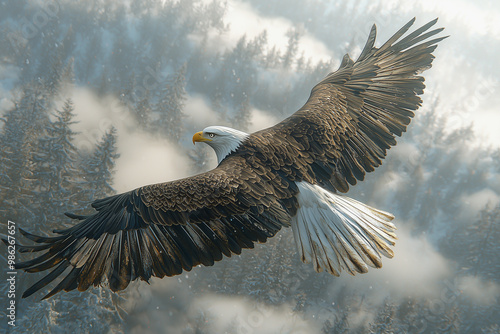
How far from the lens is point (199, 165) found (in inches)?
1956

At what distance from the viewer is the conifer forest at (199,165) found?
26281 millimetres

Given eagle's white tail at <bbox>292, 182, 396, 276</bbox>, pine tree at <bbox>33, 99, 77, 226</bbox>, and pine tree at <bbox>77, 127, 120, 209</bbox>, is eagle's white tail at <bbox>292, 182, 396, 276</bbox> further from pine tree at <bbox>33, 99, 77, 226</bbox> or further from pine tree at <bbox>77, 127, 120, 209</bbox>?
pine tree at <bbox>33, 99, 77, 226</bbox>

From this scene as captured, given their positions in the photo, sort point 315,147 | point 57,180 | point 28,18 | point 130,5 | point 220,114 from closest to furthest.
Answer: point 315,147 → point 57,180 → point 220,114 → point 28,18 → point 130,5

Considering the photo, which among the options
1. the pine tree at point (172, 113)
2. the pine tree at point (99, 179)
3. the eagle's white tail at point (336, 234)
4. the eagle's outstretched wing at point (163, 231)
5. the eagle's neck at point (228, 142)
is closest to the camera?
the eagle's outstretched wing at point (163, 231)

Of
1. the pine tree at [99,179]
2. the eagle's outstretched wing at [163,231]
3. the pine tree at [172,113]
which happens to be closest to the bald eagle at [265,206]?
the eagle's outstretched wing at [163,231]

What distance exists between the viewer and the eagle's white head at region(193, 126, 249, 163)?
6.09m

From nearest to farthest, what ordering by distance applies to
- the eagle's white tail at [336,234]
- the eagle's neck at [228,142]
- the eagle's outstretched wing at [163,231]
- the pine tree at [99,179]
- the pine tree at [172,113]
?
the eagle's outstretched wing at [163,231]
the eagle's white tail at [336,234]
the eagle's neck at [228,142]
the pine tree at [99,179]
the pine tree at [172,113]

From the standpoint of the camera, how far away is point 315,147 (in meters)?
6.07

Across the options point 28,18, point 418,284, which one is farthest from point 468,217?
point 28,18

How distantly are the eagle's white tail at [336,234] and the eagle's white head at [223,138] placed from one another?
1243 mm

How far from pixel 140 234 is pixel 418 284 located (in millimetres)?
74891

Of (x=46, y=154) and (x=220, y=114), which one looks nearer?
(x=46, y=154)

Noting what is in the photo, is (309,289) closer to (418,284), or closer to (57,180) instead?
(418,284)

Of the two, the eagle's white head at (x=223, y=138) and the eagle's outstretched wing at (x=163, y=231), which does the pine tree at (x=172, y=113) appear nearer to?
the eagle's white head at (x=223, y=138)
